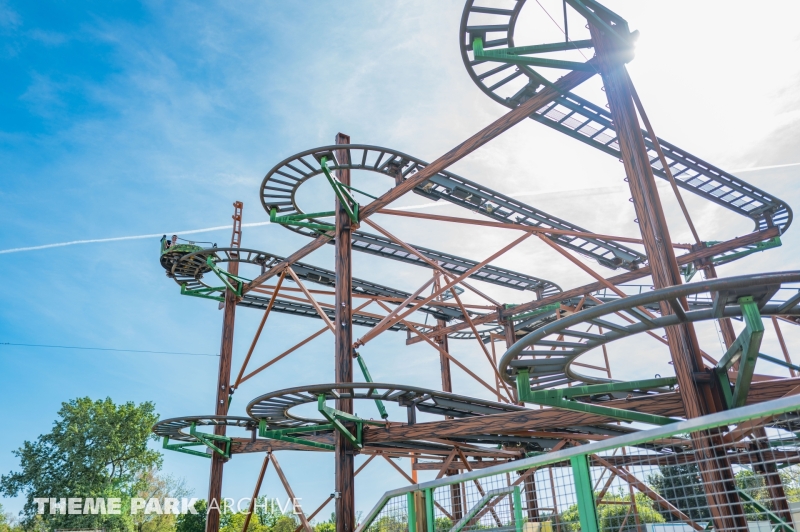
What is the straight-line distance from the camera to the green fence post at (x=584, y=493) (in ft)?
14.1

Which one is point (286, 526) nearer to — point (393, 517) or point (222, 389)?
point (222, 389)

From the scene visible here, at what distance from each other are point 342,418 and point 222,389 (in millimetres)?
9430

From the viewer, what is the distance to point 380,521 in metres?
6.89

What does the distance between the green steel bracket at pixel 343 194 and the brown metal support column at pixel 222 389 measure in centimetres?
693

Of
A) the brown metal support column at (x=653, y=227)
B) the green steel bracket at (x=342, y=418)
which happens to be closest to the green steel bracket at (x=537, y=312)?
the green steel bracket at (x=342, y=418)

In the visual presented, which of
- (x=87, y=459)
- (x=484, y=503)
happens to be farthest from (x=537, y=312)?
(x=87, y=459)

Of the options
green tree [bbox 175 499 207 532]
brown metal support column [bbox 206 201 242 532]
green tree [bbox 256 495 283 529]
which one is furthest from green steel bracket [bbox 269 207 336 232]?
green tree [bbox 256 495 283 529]

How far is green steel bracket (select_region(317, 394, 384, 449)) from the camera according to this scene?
11484mm

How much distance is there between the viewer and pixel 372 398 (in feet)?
40.1

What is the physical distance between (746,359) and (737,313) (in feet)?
2.49

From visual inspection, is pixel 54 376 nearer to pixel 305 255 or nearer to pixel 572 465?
pixel 305 255

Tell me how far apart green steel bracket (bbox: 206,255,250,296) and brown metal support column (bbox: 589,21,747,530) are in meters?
14.0

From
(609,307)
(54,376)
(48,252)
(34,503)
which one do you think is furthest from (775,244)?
(54,376)

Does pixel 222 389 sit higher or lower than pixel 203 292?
lower
